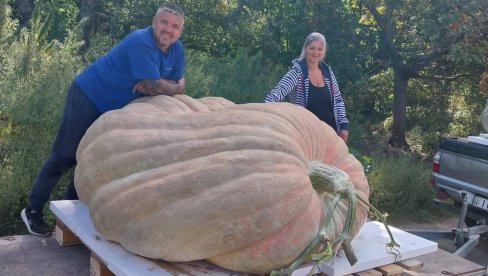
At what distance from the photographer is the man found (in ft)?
11.8

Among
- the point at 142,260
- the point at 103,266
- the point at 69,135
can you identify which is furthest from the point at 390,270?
the point at 69,135

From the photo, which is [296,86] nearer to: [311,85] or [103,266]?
[311,85]

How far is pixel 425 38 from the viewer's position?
8.92 metres

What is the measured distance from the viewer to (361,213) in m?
3.20

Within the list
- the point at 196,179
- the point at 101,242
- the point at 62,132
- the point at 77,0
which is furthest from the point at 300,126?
the point at 77,0

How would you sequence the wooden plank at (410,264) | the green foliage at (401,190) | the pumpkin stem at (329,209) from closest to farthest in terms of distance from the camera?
1. the pumpkin stem at (329,209)
2. the wooden plank at (410,264)
3. the green foliage at (401,190)

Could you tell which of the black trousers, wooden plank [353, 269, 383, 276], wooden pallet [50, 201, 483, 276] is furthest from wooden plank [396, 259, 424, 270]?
the black trousers

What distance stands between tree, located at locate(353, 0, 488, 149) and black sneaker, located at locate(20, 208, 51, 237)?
251 inches

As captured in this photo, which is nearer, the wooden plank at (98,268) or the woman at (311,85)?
the wooden plank at (98,268)

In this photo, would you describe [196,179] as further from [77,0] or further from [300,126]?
[77,0]

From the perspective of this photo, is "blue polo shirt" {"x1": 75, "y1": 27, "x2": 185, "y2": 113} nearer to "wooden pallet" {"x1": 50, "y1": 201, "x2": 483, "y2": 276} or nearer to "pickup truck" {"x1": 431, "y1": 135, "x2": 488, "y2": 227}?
"wooden pallet" {"x1": 50, "y1": 201, "x2": 483, "y2": 276}

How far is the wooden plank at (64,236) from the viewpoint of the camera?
11.2 feet

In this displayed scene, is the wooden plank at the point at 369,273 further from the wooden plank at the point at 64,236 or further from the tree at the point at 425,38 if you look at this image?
the tree at the point at 425,38

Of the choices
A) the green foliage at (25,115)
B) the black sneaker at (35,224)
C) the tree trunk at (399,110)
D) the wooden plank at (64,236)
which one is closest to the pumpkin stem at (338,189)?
the wooden plank at (64,236)
